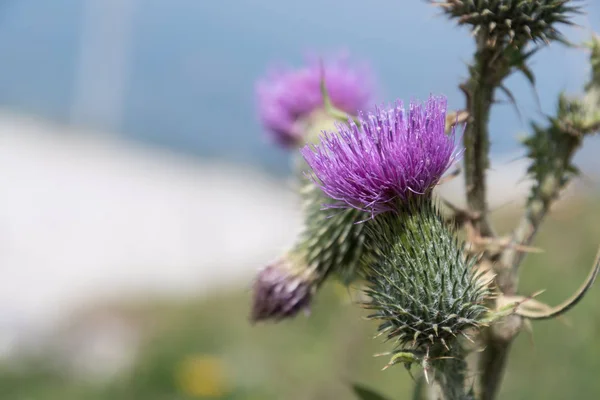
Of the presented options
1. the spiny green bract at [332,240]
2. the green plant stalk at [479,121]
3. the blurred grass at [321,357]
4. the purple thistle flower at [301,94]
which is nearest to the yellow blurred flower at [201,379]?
the blurred grass at [321,357]

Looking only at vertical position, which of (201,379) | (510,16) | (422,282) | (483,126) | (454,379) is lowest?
(201,379)

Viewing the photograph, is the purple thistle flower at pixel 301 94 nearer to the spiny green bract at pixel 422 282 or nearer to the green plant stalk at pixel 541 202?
the green plant stalk at pixel 541 202

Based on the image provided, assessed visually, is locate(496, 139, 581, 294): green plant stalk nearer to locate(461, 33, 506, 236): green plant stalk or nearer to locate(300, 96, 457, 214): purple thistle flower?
locate(461, 33, 506, 236): green plant stalk

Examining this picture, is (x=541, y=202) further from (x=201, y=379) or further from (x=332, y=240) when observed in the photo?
(x=201, y=379)

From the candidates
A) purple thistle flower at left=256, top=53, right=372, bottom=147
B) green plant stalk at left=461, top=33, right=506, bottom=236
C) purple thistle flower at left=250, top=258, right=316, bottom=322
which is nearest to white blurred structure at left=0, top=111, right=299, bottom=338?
purple thistle flower at left=256, top=53, right=372, bottom=147

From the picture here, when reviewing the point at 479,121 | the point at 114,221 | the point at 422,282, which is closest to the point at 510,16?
the point at 479,121

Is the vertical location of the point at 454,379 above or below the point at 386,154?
below

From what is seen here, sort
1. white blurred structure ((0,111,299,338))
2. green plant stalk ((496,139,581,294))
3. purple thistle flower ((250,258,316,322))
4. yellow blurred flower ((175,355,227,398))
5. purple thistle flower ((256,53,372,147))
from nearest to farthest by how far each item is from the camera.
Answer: green plant stalk ((496,139,581,294)) → purple thistle flower ((250,258,316,322)) → purple thistle flower ((256,53,372,147)) → yellow blurred flower ((175,355,227,398)) → white blurred structure ((0,111,299,338))

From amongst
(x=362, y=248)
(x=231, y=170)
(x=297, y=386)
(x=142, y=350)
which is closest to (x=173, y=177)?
(x=231, y=170)
